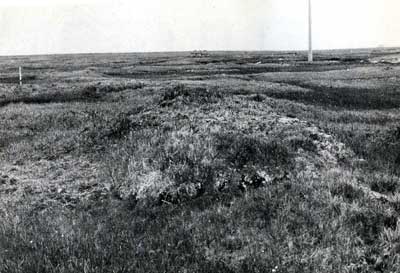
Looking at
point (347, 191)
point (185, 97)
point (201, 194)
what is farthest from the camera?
point (185, 97)

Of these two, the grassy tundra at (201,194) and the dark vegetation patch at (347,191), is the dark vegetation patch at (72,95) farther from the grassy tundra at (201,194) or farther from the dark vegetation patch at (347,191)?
the dark vegetation patch at (347,191)

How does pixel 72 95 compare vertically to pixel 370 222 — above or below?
above

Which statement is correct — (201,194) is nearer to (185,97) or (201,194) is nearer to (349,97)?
(185,97)

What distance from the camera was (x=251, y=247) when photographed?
557 cm

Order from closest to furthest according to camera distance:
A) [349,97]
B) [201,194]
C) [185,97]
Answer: [201,194], [185,97], [349,97]

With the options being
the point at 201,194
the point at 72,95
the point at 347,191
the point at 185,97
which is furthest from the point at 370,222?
the point at 72,95

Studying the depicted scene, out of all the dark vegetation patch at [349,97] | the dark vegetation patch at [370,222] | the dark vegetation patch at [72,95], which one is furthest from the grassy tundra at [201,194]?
the dark vegetation patch at [72,95]

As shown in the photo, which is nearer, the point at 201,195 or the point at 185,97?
the point at 201,195

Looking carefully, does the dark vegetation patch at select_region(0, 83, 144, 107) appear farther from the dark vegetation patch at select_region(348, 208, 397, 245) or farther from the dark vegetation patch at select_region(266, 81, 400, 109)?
the dark vegetation patch at select_region(348, 208, 397, 245)

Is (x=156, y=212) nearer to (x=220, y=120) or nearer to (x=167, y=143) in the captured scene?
(x=167, y=143)

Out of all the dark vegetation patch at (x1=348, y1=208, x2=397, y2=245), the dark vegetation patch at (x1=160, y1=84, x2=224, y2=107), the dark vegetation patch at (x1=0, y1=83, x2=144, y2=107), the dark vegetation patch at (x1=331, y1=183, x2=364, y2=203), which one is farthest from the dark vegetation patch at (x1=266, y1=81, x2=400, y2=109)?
the dark vegetation patch at (x1=348, y1=208, x2=397, y2=245)

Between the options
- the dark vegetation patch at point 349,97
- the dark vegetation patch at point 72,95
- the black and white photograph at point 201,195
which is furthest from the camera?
the dark vegetation patch at point 72,95

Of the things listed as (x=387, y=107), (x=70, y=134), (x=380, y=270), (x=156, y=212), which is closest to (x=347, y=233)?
(x=380, y=270)

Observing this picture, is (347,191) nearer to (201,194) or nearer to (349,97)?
(201,194)
